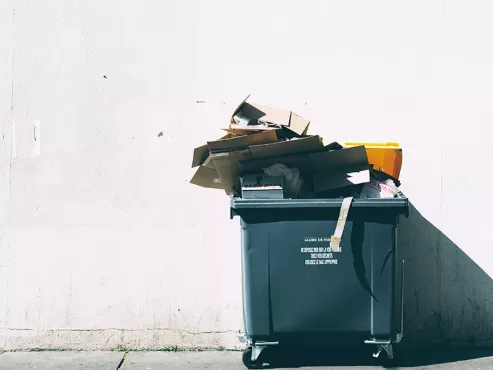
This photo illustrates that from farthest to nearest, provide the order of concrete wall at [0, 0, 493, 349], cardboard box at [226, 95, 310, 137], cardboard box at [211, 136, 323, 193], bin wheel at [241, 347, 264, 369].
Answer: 1. concrete wall at [0, 0, 493, 349]
2. bin wheel at [241, 347, 264, 369]
3. cardboard box at [226, 95, 310, 137]
4. cardboard box at [211, 136, 323, 193]

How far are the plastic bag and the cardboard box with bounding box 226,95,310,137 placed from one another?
237 millimetres

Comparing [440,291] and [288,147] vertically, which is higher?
[288,147]

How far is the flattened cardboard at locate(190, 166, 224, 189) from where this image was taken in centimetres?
553

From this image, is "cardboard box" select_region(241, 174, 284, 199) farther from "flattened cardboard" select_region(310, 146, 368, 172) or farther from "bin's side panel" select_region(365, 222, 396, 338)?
"bin's side panel" select_region(365, 222, 396, 338)

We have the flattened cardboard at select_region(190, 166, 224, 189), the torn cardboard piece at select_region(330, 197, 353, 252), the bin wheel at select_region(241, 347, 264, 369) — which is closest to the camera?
the torn cardboard piece at select_region(330, 197, 353, 252)

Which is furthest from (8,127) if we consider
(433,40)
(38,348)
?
(433,40)

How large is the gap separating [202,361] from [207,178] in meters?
1.22

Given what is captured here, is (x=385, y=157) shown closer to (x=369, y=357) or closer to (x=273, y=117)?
(x=273, y=117)

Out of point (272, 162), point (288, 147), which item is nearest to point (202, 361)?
point (272, 162)

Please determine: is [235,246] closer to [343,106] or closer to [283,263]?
[283,263]

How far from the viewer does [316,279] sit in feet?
16.5

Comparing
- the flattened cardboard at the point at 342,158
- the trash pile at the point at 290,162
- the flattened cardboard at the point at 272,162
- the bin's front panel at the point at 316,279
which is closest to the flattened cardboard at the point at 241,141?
the trash pile at the point at 290,162

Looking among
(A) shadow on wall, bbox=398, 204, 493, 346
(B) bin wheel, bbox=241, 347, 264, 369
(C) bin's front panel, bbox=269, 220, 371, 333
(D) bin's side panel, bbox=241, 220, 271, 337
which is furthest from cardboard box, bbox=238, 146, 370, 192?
(B) bin wheel, bbox=241, 347, 264, 369

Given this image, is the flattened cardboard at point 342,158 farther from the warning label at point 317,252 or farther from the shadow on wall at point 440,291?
the shadow on wall at point 440,291
